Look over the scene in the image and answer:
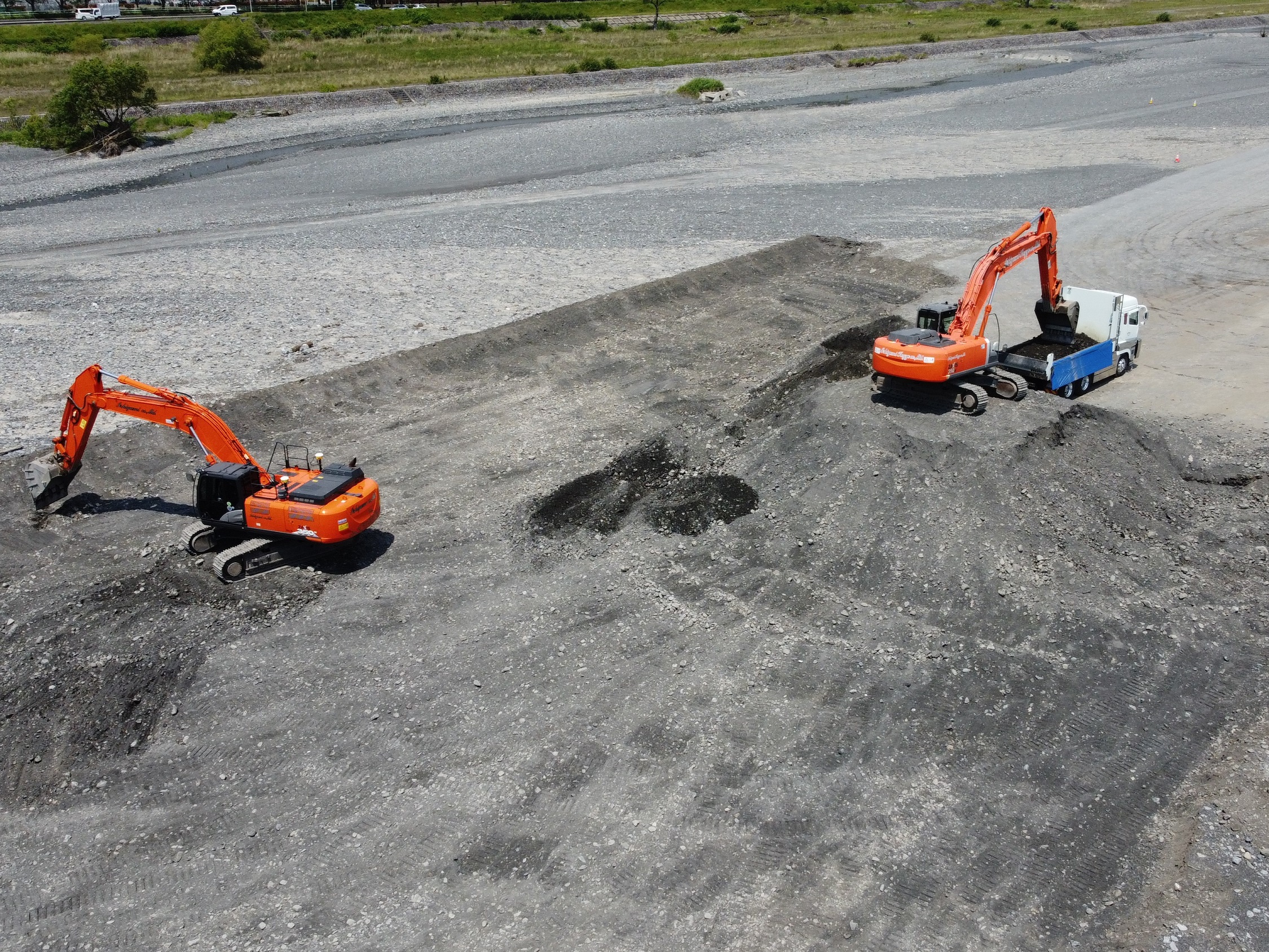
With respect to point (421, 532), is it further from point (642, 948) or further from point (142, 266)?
point (142, 266)

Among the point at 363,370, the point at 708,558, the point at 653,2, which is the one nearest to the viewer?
the point at 708,558

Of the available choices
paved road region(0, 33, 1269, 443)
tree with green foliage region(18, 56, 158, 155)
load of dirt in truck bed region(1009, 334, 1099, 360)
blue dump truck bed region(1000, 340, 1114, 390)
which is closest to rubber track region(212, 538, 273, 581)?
paved road region(0, 33, 1269, 443)

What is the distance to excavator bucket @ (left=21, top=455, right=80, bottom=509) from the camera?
14906mm

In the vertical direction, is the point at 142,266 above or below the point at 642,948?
above

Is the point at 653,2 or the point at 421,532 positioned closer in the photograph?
the point at 421,532

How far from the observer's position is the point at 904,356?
1606 centimetres

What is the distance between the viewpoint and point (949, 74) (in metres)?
58.8

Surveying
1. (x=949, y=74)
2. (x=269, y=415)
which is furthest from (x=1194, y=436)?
(x=949, y=74)

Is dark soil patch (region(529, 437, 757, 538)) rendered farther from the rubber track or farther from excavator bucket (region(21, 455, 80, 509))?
excavator bucket (region(21, 455, 80, 509))

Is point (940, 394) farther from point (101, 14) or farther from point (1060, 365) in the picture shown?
point (101, 14)

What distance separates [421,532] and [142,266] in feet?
55.1

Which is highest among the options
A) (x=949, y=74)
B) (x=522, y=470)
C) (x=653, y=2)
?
(x=653, y=2)

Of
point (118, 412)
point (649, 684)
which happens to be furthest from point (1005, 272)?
point (118, 412)

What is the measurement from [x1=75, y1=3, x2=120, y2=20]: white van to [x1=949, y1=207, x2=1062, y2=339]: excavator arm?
323 ft
